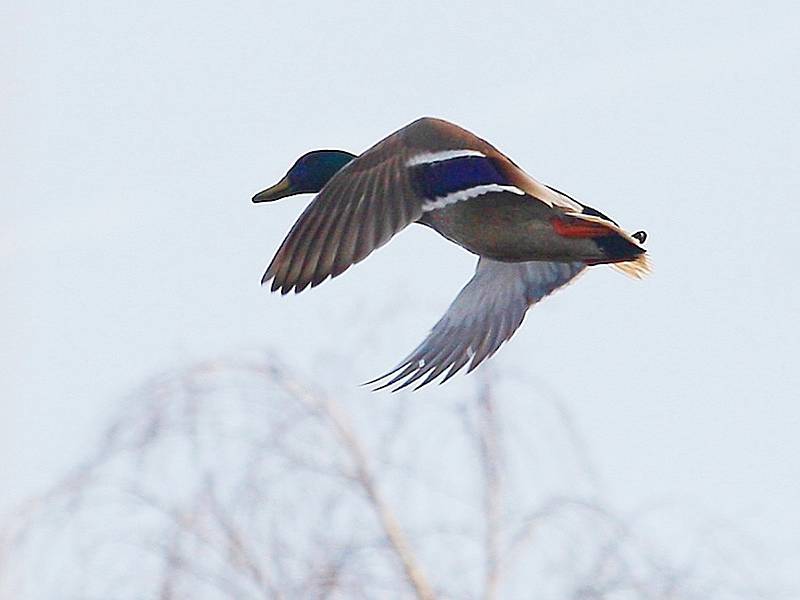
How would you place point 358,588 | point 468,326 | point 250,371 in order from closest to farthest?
point 468,326 → point 358,588 → point 250,371

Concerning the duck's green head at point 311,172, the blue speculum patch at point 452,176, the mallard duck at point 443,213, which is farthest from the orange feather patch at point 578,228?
the duck's green head at point 311,172

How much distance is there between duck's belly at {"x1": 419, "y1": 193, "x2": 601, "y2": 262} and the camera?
7.00m

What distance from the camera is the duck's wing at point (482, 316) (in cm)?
786

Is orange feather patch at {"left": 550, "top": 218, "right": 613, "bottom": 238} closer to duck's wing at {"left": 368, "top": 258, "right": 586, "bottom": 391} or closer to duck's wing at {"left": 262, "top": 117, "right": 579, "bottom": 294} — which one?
duck's wing at {"left": 262, "top": 117, "right": 579, "bottom": 294}

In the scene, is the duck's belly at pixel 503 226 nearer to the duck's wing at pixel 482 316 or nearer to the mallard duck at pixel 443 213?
the mallard duck at pixel 443 213

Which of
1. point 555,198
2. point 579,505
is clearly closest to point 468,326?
point 555,198

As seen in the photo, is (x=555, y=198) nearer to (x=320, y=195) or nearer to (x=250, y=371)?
(x=320, y=195)

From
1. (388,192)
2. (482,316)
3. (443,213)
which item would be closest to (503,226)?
(443,213)

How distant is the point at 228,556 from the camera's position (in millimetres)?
9297

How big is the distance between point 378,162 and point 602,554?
253cm

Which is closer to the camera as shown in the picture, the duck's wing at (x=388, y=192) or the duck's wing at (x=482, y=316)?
the duck's wing at (x=388, y=192)

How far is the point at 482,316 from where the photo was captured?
7984mm

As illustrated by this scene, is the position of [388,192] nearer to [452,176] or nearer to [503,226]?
[452,176]

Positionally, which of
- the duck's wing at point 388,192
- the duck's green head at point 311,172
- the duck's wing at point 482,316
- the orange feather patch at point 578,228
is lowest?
the duck's wing at point 482,316
